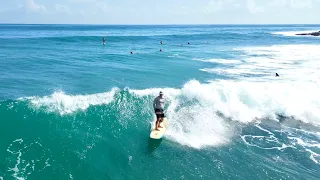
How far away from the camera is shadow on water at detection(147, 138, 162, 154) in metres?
13.6

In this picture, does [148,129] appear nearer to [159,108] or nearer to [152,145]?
[159,108]

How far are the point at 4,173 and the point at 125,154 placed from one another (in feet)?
15.2

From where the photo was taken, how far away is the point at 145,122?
1666cm

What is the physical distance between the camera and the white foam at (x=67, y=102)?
1716 centimetres

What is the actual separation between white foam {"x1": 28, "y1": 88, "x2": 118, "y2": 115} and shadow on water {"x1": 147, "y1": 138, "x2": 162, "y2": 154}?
5265mm

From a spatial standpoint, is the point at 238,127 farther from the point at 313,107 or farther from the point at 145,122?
the point at 313,107


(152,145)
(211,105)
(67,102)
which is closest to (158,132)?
(152,145)

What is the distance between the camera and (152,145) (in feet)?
46.0

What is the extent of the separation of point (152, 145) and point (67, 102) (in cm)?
658

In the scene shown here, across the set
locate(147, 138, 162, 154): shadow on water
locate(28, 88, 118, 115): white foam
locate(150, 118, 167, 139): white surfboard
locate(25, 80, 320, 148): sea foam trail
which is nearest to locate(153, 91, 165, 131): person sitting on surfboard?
locate(150, 118, 167, 139): white surfboard

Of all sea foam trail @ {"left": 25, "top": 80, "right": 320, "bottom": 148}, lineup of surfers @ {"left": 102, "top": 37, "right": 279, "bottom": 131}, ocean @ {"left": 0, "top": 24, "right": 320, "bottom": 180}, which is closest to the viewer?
ocean @ {"left": 0, "top": 24, "right": 320, "bottom": 180}

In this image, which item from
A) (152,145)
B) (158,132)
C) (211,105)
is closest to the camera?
(152,145)

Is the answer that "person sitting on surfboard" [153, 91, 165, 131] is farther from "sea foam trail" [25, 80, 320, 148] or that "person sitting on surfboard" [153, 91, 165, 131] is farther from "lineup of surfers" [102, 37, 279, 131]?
"sea foam trail" [25, 80, 320, 148]

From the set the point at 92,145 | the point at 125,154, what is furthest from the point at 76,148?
the point at 125,154
